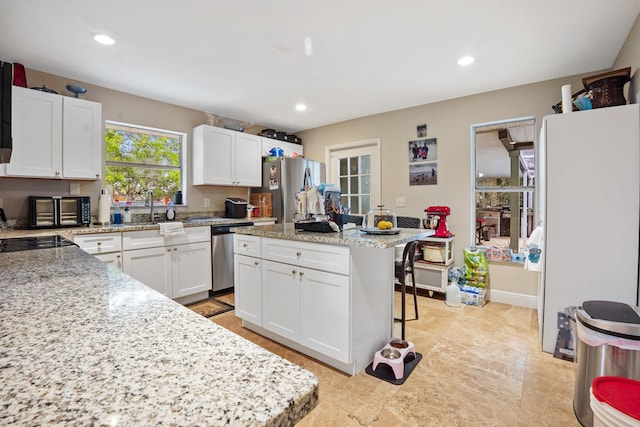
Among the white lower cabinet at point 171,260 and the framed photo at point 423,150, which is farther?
the framed photo at point 423,150

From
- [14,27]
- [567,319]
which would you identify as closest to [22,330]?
[14,27]

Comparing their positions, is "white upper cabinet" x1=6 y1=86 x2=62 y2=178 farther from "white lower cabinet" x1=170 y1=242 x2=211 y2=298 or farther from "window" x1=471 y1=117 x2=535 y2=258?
"window" x1=471 y1=117 x2=535 y2=258

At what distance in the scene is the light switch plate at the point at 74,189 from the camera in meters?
3.18

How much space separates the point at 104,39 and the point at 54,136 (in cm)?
112

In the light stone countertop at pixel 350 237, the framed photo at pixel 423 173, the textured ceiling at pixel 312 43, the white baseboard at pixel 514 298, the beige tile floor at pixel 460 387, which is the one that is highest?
the textured ceiling at pixel 312 43

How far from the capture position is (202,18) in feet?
7.06

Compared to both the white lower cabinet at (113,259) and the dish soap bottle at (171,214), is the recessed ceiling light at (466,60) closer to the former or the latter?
the dish soap bottle at (171,214)

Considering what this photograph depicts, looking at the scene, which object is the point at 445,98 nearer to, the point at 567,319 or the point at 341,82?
the point at 341,82

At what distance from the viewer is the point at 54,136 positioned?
9.29 feet

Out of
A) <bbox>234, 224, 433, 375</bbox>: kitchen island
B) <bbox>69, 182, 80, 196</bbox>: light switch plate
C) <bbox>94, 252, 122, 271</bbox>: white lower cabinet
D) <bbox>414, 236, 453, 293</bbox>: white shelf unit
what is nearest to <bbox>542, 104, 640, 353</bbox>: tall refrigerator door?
<bbox>234, 224, 433, 375</bbox>: kitchen island

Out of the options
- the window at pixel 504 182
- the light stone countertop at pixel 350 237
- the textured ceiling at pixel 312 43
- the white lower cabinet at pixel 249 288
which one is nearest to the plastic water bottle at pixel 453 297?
the window at pixel 504 182

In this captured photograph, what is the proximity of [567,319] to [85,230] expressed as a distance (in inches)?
158

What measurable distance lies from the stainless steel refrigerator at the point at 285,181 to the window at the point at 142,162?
124 centimetres

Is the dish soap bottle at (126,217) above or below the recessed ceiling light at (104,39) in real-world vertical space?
below
